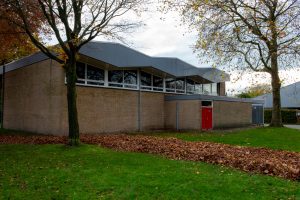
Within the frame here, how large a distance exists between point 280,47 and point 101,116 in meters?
12.1

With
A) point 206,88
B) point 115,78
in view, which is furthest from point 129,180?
point 206,88

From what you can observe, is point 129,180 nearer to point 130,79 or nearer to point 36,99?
point 36,99

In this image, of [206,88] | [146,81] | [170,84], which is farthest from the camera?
[206,88]

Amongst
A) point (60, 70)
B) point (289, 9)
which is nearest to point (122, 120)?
point (60, 70)

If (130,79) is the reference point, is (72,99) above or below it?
below

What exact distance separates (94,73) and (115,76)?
210 centimetres

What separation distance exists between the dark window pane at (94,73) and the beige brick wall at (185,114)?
8221mm

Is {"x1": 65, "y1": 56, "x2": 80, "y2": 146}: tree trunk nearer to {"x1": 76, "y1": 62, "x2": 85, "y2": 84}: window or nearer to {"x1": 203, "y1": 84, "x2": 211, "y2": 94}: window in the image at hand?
{"x1": 76, "y1": 62, "x2": 85, "y2": 84}: window

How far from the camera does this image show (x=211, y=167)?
11125mm

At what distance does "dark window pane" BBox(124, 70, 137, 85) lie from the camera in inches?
1126

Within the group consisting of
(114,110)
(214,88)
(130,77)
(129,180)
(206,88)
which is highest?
(214,88)

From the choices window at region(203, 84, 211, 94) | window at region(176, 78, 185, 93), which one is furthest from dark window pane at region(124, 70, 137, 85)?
window at region(203, 84, 211, 94)

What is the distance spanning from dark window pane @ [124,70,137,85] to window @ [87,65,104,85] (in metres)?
2.53

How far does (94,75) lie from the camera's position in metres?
25.9
